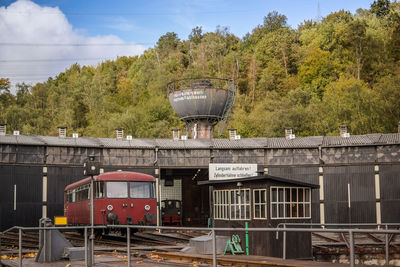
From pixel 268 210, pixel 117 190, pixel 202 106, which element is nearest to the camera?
pixel 268 210

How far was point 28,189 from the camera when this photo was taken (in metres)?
34.2

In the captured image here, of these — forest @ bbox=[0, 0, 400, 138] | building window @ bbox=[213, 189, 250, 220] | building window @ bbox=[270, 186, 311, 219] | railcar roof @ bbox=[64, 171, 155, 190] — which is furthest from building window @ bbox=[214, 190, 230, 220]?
forest @ bbox=[0, 0, 400, 138]

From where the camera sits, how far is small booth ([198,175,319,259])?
1953cm

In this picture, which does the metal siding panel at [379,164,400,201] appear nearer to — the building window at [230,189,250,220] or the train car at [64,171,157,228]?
the train car at [64,171,157,228]

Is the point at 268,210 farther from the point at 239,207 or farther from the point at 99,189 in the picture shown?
the point at 99,189

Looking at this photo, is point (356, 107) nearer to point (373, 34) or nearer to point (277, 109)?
point (277, 109)

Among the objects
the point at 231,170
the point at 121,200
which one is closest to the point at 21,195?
the point at 121,200

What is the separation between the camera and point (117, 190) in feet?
80.6

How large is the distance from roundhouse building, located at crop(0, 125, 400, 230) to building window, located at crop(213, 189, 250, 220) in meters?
15.5

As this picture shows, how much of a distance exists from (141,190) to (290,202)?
777 centimetres

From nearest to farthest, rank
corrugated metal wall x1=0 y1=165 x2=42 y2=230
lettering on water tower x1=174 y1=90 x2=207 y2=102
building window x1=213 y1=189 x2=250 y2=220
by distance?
building window x1=213 y1=189 x2=250 y2=220 < corrugated metal wall x1=0 y1=165 x2=42 y2=230 < lettering on water tower x1=174 y1=90 x2=207 y2=102

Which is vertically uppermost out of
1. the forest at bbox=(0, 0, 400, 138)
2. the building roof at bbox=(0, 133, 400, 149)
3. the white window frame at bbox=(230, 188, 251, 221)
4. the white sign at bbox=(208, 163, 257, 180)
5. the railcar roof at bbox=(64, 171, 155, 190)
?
the forest at bbox=(0, 0, 400, 138)

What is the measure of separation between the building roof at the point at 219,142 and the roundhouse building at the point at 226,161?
0.21 ft

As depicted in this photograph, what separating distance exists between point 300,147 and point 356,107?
30.2 metres
